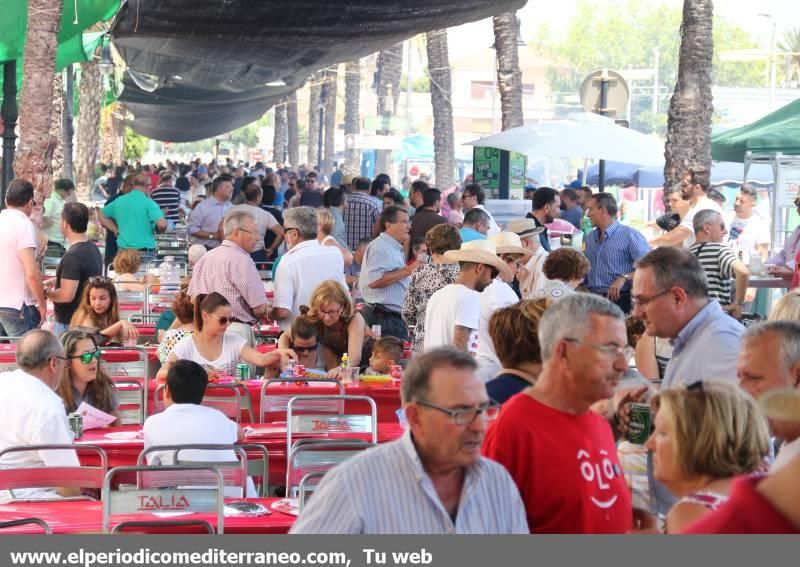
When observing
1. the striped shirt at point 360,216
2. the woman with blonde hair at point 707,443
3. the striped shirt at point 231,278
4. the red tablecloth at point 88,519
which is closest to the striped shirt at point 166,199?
the striped shirt at point 360,216

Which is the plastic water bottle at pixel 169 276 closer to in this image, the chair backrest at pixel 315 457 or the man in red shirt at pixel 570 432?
the chair backrest at pixel 315 457

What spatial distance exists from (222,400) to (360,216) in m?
8.55

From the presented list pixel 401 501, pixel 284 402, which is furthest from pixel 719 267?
pixel 401 501

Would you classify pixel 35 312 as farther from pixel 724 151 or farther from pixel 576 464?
pixel 724 151

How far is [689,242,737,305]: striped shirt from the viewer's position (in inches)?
454

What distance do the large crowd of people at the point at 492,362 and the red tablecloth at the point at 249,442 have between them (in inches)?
15.8

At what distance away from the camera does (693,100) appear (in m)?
18.7

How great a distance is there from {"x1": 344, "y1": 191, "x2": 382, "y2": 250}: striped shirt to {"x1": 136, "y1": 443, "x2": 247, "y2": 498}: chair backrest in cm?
1059

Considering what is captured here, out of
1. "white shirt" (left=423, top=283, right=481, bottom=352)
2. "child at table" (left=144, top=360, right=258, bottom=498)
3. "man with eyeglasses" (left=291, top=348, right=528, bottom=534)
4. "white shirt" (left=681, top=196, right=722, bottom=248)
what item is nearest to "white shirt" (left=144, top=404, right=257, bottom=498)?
"child at table" (left=144, top=360, right=258, bottom=498)

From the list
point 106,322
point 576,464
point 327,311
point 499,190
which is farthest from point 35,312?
point 499,190

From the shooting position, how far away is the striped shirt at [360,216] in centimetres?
1784

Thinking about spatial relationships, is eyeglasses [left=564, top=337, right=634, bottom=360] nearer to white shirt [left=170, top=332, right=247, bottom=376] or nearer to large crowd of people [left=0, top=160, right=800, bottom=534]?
large crowd of people [left=0, top=160, right=800, bottom=534]

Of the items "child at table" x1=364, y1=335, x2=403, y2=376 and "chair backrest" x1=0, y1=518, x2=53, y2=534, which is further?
"child at table" x1=364, y1=335, x2=403, y2=376

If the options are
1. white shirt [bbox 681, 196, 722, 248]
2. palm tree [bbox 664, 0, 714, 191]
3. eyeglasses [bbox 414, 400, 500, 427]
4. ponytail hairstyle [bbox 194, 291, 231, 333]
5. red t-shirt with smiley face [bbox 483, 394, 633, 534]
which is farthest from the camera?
palm tree [bbox 664, 0, 714, 191]
